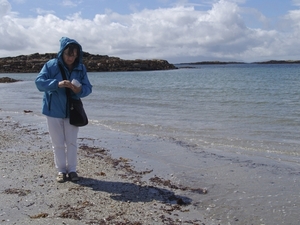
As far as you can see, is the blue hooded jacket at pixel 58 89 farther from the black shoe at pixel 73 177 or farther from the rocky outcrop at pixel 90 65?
the rocky outcrop at pixel 90 65

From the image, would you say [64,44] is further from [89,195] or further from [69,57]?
[89,195]

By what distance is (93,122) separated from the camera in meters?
14.7

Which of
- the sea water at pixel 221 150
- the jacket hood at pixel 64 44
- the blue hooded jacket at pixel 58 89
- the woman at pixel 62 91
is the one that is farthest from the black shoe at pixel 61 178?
the jacket hood at pixel 64 44

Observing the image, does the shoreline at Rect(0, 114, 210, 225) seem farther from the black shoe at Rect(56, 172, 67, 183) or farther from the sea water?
the sea water

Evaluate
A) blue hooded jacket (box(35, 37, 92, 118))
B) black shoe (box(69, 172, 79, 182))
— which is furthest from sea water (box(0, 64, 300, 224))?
blue hooded jacket (box(35, 37, 92, 118))

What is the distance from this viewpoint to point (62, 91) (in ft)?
20.8

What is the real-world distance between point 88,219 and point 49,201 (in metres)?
0.93

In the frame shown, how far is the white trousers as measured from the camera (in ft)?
21.1

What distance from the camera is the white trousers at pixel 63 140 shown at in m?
6.43

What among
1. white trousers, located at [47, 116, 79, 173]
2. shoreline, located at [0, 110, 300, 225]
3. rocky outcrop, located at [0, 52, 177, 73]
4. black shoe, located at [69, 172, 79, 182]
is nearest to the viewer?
shoreline, located at [0, 110, 300, 225]

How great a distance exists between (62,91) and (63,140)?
868mm

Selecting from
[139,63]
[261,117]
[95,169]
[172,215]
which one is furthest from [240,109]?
[139,63]

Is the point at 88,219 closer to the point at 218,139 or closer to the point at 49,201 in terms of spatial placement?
the point at 49,201

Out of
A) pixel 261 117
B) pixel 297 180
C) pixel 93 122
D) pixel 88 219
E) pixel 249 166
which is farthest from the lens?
pixel 261 117
